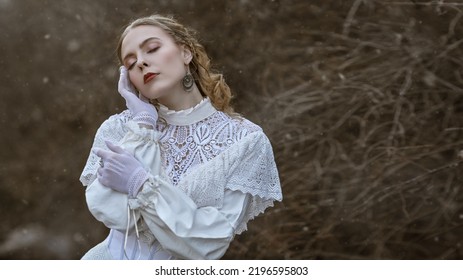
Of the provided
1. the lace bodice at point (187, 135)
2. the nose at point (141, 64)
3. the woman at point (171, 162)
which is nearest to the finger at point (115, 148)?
the woman at point (171, 162)

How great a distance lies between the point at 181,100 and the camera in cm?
201

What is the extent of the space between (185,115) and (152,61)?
0.54ft

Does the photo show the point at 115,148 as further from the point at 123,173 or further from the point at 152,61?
the point at 152,61

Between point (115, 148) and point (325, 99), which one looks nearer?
point (115, 148)

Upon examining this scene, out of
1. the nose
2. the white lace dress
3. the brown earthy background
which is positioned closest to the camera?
the white lace dress

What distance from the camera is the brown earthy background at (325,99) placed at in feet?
12.6

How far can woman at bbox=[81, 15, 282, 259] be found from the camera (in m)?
1.83

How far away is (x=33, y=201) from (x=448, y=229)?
2.09 meters

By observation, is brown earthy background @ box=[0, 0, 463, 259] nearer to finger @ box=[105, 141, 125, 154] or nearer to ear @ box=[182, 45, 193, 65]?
ear @ box=[182, 45, 193, 65]

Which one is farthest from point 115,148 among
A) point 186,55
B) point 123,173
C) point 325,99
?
point 325,99

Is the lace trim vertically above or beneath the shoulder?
above

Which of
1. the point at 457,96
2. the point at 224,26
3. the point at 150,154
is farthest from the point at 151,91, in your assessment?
the point at 457,96

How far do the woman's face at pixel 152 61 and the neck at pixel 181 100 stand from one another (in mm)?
16

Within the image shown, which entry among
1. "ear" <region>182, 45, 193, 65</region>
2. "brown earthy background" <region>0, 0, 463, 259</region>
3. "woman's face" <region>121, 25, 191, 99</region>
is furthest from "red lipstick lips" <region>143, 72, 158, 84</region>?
"brown earthy background" <region>0, 0, 463, 259</region>
